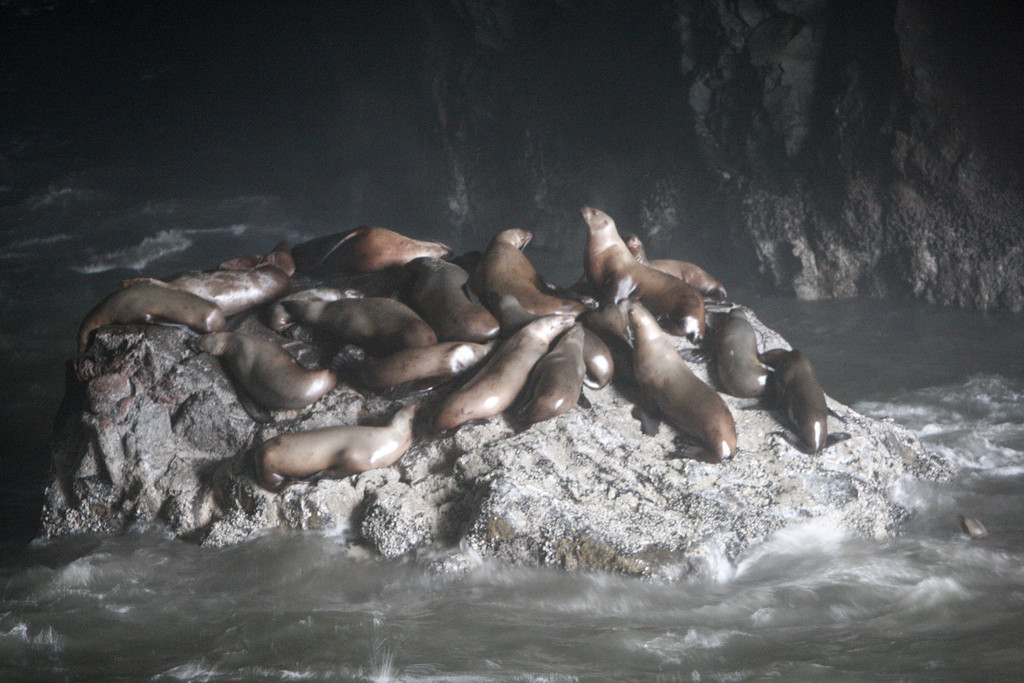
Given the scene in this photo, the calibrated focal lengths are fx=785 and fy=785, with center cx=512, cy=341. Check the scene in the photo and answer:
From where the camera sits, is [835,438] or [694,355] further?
[694,355]

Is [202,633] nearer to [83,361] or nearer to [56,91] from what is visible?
[83,361]

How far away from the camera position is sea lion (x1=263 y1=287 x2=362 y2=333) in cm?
405

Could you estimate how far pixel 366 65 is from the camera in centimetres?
1733

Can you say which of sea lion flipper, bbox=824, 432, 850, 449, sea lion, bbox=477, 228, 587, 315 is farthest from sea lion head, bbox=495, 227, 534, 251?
sea lion flipper, bbox=824, 432, 850, 449

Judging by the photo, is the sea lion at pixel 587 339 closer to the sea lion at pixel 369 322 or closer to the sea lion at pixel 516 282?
the sea lion at pixel 516 282

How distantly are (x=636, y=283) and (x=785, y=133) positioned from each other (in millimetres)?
6009

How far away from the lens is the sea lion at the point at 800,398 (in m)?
3.57

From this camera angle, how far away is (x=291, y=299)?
4133 mm

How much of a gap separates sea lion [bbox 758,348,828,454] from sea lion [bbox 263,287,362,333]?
2221 mm

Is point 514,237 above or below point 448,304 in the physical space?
above

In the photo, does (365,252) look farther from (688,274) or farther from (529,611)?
(529,611)

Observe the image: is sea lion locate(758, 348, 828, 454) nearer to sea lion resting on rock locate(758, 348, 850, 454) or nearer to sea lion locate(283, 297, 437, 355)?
sea lion resting on rock locate(758, 348, 850, 454)

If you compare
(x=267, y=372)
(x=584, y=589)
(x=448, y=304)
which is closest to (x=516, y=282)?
(x=448, y=304)

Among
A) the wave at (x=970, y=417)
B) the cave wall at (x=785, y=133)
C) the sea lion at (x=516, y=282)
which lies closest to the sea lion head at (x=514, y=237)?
the sea lion at (x=516, y=282)
